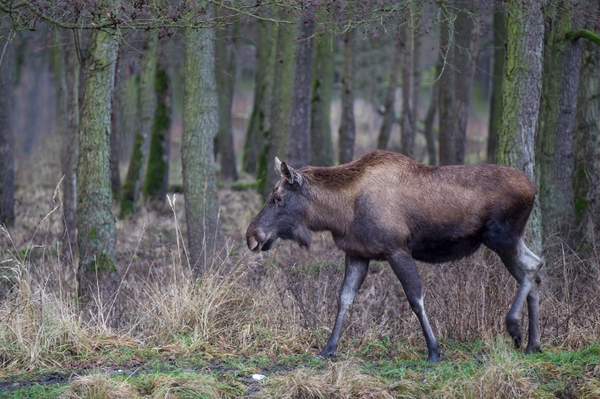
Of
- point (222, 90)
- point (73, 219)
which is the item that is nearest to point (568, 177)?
point (73, 219)

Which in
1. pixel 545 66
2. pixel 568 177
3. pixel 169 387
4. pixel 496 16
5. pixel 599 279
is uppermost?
pixel 496 16

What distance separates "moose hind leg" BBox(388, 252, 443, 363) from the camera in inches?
291

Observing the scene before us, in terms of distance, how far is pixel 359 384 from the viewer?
6.52 m

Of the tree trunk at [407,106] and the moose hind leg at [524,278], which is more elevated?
the tree trunk at [407,106]

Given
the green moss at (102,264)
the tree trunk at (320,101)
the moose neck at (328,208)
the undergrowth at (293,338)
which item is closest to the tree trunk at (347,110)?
the tree trunk at (320,101)

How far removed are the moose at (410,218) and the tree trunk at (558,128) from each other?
3.95 metres

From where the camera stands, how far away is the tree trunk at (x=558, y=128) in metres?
11.3

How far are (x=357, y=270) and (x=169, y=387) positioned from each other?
2.38m

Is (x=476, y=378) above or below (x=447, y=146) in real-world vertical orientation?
below

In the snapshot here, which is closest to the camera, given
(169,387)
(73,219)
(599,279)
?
(169,387)

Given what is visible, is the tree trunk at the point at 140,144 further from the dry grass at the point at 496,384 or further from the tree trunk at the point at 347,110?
the dry grass at the point at 496,384

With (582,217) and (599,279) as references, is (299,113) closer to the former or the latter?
(582,217)

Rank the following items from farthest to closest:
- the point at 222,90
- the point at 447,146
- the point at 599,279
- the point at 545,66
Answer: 1. the point at 222,90
2. the point at 447,146
3. the point at 545,66
4. the point at 599,279

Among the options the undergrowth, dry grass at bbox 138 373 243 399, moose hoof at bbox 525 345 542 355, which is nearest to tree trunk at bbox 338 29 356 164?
the undergrowth
